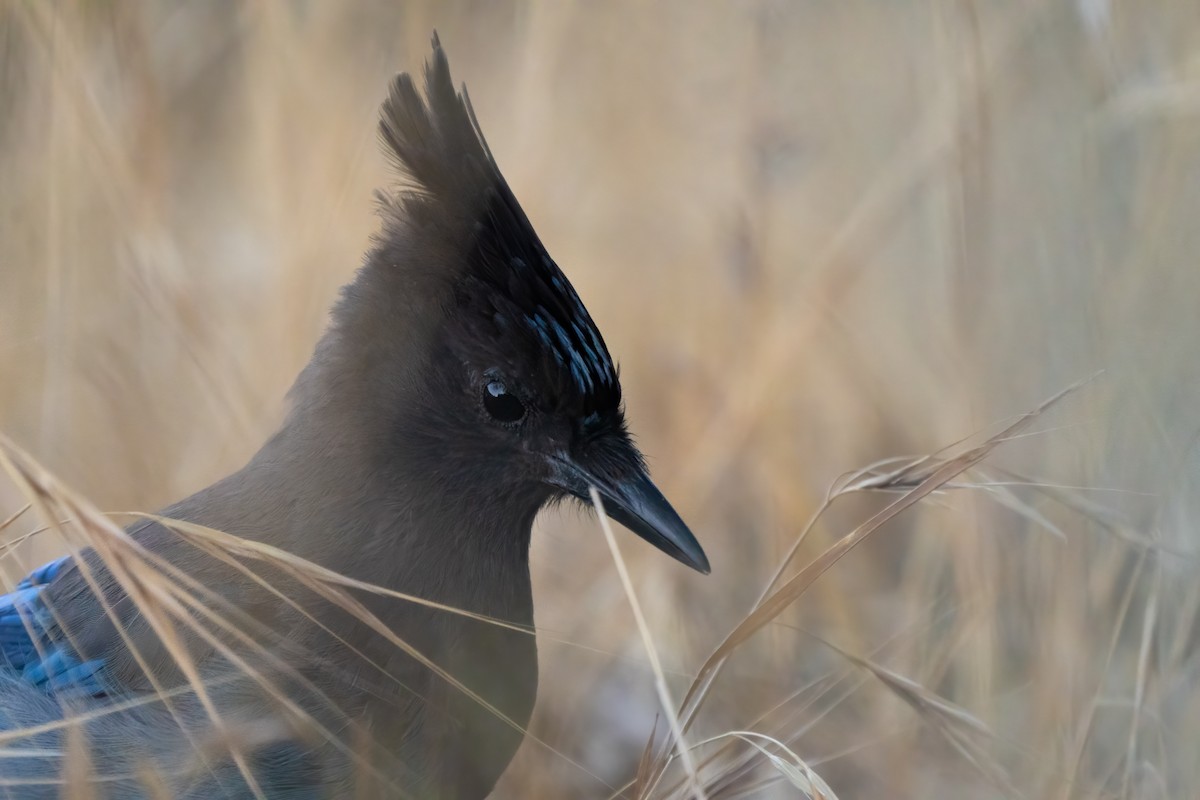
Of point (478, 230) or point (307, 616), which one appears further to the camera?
point (478, 230)

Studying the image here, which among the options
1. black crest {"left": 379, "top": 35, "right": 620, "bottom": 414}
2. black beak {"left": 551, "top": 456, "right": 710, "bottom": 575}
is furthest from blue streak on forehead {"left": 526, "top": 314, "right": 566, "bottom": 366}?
black beak {"left": 551, "top": 456, "right": 710, "bottom": 575}

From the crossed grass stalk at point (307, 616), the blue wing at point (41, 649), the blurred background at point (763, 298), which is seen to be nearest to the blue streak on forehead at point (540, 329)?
the crossed grass stalk at point (307, 616)

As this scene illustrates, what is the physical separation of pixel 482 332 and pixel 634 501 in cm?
32

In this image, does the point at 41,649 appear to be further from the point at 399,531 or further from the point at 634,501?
the point at 634,501

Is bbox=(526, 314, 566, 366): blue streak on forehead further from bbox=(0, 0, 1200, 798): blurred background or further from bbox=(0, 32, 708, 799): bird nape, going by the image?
bbox=(0, 0, 1200, 798): blurred background

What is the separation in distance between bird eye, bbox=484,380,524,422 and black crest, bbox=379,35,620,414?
7 cm

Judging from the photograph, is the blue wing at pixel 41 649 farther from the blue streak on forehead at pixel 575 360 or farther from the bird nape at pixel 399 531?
the blue streak on forehead at pixel 575 360

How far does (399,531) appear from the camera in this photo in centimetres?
152

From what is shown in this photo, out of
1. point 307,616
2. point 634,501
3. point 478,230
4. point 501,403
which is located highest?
point 478,230

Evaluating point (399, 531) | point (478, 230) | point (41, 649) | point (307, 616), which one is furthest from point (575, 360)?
point (41, 649)

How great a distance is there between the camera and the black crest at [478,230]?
149 cm

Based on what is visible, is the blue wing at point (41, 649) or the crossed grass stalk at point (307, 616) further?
the blue wing at point (41, 649)

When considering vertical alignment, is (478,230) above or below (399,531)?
above

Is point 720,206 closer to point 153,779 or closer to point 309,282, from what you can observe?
point 309,282
